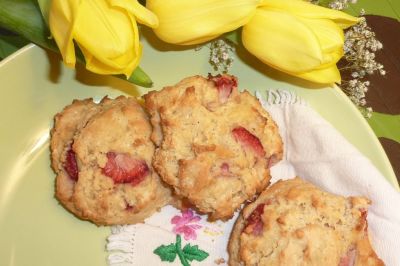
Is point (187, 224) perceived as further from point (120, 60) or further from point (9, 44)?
point (9, 44)

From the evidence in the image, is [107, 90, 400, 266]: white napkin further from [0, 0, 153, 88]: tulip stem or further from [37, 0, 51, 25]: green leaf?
[37, 0, 51, 25]: green leaf

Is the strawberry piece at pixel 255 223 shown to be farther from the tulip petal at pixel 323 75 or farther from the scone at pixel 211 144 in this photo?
the tulip petal at pixel 323 75

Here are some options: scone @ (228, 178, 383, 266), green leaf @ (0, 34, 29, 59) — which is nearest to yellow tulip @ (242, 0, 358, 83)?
scone @ (228, 178, 383, 266)

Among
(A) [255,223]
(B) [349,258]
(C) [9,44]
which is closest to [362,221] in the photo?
(B) [349,258]

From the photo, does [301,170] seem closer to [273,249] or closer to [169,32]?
[273,249]

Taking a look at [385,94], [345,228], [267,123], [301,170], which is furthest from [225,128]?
[385,94]
